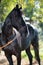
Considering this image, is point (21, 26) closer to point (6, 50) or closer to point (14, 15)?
point (14, 15)

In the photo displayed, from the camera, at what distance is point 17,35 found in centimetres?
545

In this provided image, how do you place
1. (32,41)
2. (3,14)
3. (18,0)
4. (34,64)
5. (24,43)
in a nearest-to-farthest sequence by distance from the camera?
(24,43), (32,41), (34,64), (18,0), (3,14)

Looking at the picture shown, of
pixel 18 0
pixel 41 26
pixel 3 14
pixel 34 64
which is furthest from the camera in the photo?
pixel 41 26

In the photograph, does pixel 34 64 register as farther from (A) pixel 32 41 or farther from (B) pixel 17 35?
(B) pixel 17 35

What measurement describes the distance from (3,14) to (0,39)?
5297 millimetres

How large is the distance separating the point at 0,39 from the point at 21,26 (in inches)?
26.5

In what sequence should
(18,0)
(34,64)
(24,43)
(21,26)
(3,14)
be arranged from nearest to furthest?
(21,26), (24,43), (34,64), (18,0), (3,14)

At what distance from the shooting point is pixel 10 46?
213 inches

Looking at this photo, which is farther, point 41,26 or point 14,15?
point 41,26

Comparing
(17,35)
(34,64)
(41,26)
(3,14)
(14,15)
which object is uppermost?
(14,15)

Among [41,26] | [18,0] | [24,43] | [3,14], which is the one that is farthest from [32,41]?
[41,26]

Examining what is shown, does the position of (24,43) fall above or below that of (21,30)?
below

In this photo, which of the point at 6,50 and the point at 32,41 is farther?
the point at 32,41

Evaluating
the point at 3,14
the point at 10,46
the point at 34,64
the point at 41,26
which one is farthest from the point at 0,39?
the point at 41,26
